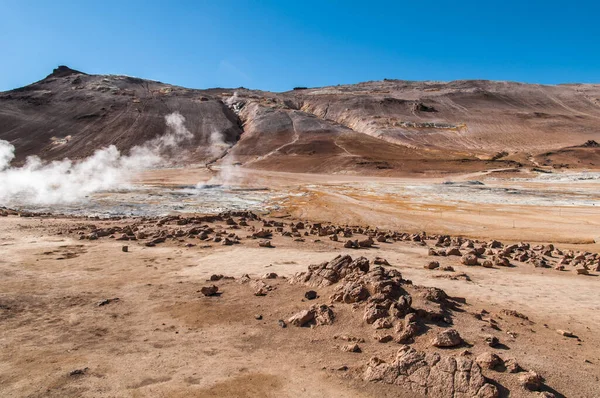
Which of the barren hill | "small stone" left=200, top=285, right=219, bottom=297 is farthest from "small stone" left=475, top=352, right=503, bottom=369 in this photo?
the barren hill

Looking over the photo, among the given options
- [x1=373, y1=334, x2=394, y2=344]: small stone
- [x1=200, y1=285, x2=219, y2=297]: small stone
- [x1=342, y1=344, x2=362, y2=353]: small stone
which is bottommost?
[x1=200, y1=285, x2=219, y2=297]: small stone

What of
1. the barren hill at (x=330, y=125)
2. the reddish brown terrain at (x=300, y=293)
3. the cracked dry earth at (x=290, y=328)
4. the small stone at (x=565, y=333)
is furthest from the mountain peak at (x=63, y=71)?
the small stone at (x=565, y=333)

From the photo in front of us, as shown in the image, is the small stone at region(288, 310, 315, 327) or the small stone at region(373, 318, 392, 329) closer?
the small stone at region(373, 318, 392, 329)

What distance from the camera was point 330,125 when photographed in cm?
9938

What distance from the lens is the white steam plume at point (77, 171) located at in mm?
36875

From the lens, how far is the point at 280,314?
29.9 ft

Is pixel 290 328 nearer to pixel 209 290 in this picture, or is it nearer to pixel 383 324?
pixel 383 324

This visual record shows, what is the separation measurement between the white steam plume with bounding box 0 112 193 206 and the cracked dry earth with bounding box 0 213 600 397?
85.1ft

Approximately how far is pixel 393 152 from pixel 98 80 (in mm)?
95843

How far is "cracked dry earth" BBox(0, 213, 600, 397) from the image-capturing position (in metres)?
6.20

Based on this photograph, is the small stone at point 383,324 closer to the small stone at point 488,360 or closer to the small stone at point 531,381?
the small stone at point 488,360

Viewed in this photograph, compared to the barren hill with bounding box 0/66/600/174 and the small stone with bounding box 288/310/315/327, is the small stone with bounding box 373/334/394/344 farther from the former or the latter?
the barren hill with bounding box 0/66/600/174

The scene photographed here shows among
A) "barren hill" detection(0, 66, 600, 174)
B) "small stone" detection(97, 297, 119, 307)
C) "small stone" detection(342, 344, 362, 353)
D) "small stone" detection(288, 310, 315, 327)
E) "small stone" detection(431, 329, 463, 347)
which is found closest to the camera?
"small stone" detection(431, 329, 463, 347)

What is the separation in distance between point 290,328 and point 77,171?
60.8 metres
